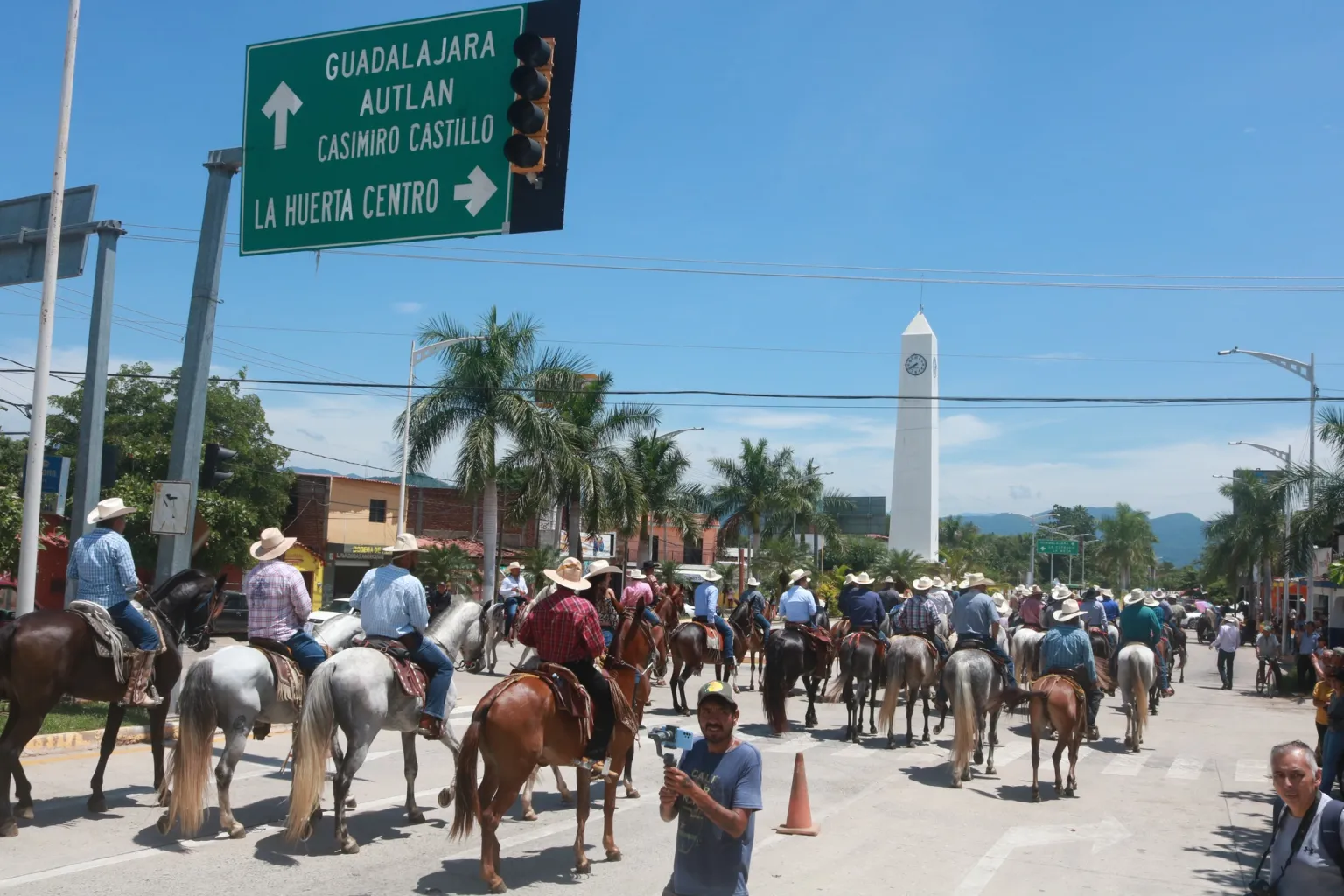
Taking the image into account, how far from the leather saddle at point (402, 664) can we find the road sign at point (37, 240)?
8248 mm

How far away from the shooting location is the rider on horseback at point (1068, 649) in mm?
12875

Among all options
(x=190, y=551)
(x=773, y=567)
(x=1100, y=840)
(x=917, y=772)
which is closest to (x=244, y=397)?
(x=773, y=567)

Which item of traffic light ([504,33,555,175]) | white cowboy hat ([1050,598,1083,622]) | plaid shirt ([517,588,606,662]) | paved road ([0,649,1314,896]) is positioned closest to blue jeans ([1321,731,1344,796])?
paved road ([0,649,1314,896])

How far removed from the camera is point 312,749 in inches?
326

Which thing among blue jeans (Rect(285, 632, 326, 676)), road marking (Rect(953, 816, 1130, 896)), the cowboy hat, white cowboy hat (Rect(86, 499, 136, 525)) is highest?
white cowboy hat (Rect(86, 499, 136, 525))

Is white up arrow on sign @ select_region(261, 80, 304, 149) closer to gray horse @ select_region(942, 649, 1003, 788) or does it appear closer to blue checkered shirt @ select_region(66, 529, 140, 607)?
blue checkered shirt @ select_region(66, 529, 140, 607)

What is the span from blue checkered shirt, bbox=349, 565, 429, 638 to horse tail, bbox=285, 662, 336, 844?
1.95 feet

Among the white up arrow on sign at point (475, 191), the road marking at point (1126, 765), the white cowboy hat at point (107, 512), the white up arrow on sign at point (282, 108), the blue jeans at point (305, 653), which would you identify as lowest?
the road marking at point (1126, 765)

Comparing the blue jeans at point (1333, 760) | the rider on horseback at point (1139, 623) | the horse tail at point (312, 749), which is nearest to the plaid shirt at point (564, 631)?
the horse tail at point (312, 749)

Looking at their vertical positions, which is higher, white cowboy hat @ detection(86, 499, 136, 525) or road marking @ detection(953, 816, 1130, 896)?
white cowboy hat @ detection(86, 499, 136, 525)

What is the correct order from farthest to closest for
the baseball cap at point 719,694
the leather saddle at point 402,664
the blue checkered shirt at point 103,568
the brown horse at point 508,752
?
the blue checkered shirt at point 103,568 < the leather saddle at point 402,664 < the brown horse at point 508,752 < the baseball cap at point 719,694

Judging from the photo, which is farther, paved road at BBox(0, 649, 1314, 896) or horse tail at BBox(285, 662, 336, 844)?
horse tail at BBox(285, 662, 336, 844)

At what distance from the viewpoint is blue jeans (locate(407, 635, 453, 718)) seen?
30.4 feet

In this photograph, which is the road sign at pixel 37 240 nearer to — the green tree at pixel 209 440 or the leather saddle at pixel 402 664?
the leather saddle at pixel 402 664
